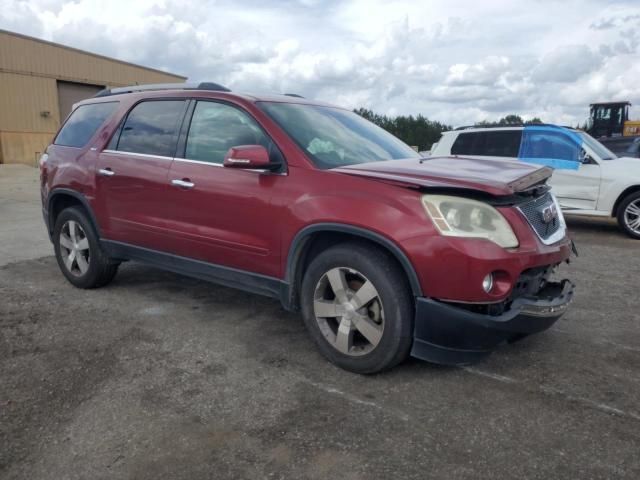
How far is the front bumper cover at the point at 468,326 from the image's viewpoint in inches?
113

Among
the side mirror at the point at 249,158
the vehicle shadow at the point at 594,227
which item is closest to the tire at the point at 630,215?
the vehicle shadow at the point at 594,227

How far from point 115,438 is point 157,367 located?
2.64 ft

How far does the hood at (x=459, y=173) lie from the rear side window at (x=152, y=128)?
5.11 ft

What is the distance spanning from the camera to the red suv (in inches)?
114

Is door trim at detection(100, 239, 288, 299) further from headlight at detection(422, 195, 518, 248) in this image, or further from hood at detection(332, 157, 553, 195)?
headlight at detection(422, 195, 518, 248)

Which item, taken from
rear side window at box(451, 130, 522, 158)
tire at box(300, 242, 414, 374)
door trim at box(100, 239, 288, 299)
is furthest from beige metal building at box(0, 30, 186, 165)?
tire at box(300, 242, 414, 374)

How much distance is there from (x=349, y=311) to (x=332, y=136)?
135cm

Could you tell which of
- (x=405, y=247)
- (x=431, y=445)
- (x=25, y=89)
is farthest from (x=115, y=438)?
(x=25, y=89)

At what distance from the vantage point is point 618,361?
11.5ft

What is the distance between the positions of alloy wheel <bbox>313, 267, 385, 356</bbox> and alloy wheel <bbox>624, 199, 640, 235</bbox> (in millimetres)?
6655

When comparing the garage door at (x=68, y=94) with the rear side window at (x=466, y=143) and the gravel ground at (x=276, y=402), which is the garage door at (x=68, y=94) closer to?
the rear side window at (x=466, y=143)

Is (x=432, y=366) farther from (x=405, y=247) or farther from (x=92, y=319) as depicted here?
(x=92, y=319)

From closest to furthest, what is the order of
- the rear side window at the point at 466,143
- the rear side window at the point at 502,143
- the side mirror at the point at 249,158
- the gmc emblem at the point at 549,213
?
the gmc emblem at the point at 549,213 < the side mirror at the point at 249,158 < the rear side window at the point at 502,143 < the rear side window at the point at 466,143

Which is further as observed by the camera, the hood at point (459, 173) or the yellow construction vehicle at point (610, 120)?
the yellow construction vehicle at point (610, 120)
